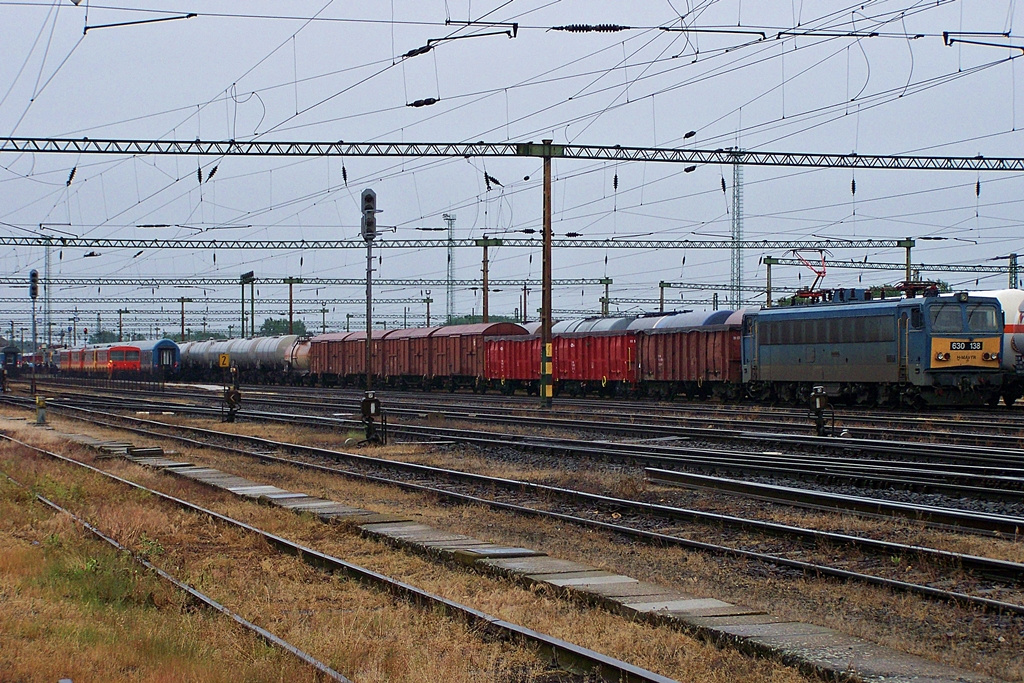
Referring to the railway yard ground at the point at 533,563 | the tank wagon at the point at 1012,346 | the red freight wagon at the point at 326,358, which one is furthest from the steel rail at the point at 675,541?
the red freight wagon at the point at 326,358

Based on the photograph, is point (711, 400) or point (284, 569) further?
point (711, 400)

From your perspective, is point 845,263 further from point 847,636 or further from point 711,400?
point 847,636

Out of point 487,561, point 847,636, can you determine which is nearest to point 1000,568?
point 847,636

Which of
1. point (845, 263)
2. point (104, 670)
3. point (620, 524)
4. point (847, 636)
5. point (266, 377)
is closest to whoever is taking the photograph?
point (104, 670)

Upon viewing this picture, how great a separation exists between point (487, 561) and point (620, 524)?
331 cm

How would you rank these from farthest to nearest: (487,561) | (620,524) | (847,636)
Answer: (620,524), (487,561), (847,636)

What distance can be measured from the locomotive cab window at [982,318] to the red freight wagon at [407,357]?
1190 inches

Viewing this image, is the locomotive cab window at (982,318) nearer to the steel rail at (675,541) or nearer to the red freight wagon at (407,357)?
the steel rail at (675,541)

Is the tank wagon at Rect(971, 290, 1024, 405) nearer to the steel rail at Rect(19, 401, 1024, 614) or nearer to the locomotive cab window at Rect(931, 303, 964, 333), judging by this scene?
the locomotive cab window at Rect(931, 303, 964, 333)

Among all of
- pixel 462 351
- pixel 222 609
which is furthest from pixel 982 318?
pixel 222 609

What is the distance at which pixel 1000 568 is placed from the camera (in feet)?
31.9

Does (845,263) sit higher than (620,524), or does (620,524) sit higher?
(845,263)

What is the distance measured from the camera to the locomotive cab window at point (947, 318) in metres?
29.8

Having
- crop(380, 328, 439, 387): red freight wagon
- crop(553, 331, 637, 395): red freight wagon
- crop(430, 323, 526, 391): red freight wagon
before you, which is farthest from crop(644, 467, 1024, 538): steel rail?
crop(380, 328, 439, 387): red freight wagon
